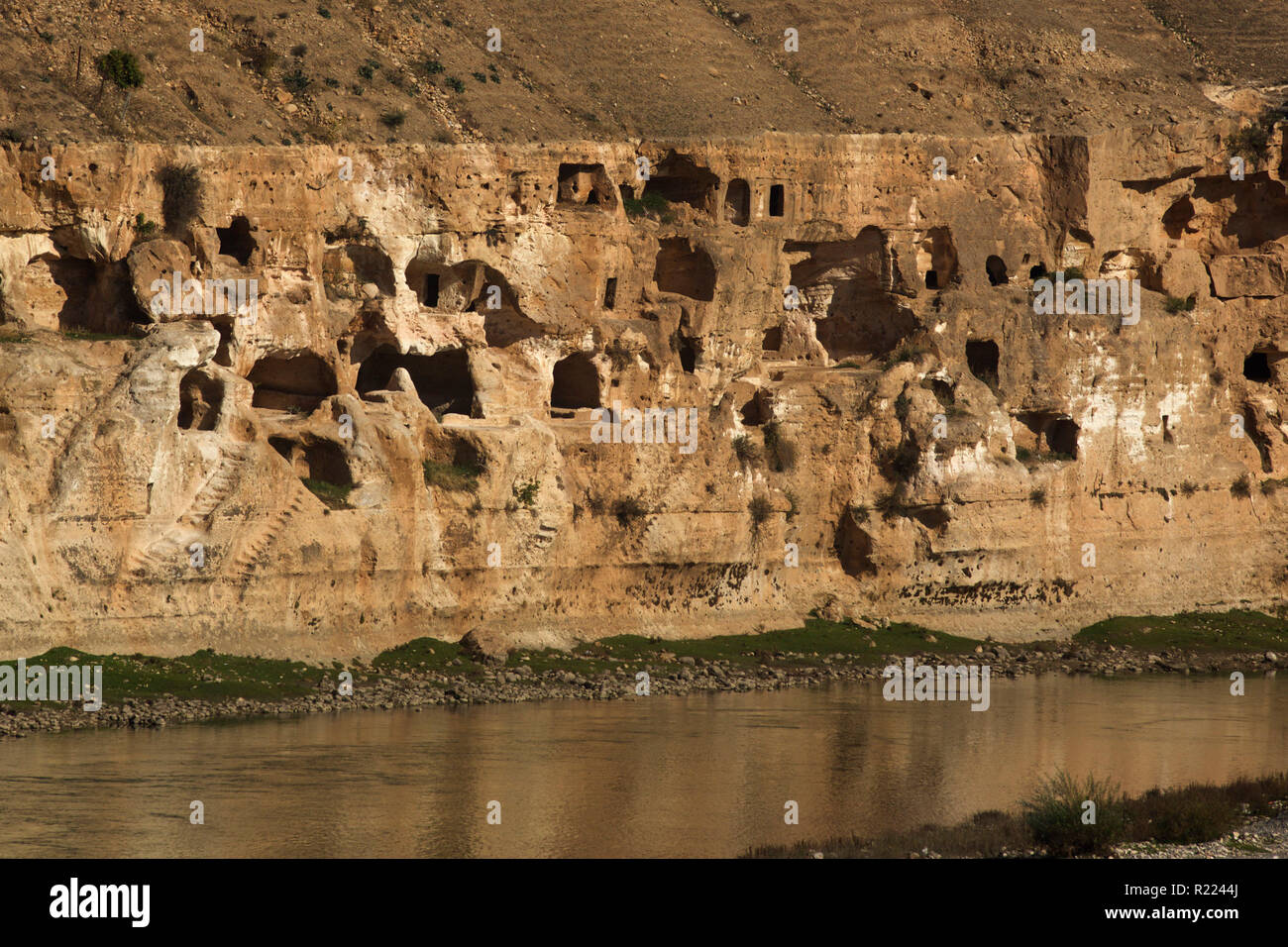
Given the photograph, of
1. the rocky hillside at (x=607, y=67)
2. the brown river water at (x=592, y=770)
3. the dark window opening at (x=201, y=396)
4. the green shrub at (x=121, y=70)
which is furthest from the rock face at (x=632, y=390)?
the green shrub at (x=121, y=70)

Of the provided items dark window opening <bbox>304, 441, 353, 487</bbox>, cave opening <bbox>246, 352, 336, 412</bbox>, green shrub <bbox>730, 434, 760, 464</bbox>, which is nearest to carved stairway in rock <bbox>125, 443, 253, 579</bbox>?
dark window opening <bbox>304, 441, 353, 487</bbox>

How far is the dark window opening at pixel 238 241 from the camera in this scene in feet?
120

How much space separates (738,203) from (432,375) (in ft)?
26.3

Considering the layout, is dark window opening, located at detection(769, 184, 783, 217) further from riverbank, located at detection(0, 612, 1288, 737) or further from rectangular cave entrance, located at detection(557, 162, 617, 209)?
riverbank, located at detection(0, 612, 1288, 737)

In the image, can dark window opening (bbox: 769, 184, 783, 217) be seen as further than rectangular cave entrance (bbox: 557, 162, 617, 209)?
Yes

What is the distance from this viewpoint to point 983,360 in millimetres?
45281

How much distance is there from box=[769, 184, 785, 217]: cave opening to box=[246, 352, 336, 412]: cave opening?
1124cm

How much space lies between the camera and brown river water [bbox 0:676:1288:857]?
24266mm

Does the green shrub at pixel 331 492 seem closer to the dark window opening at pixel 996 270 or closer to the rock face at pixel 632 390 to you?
the rock face at pixel 632 390

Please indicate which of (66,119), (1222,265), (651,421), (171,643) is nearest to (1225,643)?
(1222,265)

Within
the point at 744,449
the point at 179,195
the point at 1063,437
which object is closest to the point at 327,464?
the point at 179,195

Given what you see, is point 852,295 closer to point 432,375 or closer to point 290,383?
point 432,375

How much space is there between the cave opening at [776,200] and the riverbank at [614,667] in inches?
362

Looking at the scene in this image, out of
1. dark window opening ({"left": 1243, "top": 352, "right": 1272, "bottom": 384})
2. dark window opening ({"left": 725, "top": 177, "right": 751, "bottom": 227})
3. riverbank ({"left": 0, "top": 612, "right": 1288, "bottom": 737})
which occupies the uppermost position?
dark window opening ({"left": 725, "top": 177, "right": 751, "bottom": 227})
